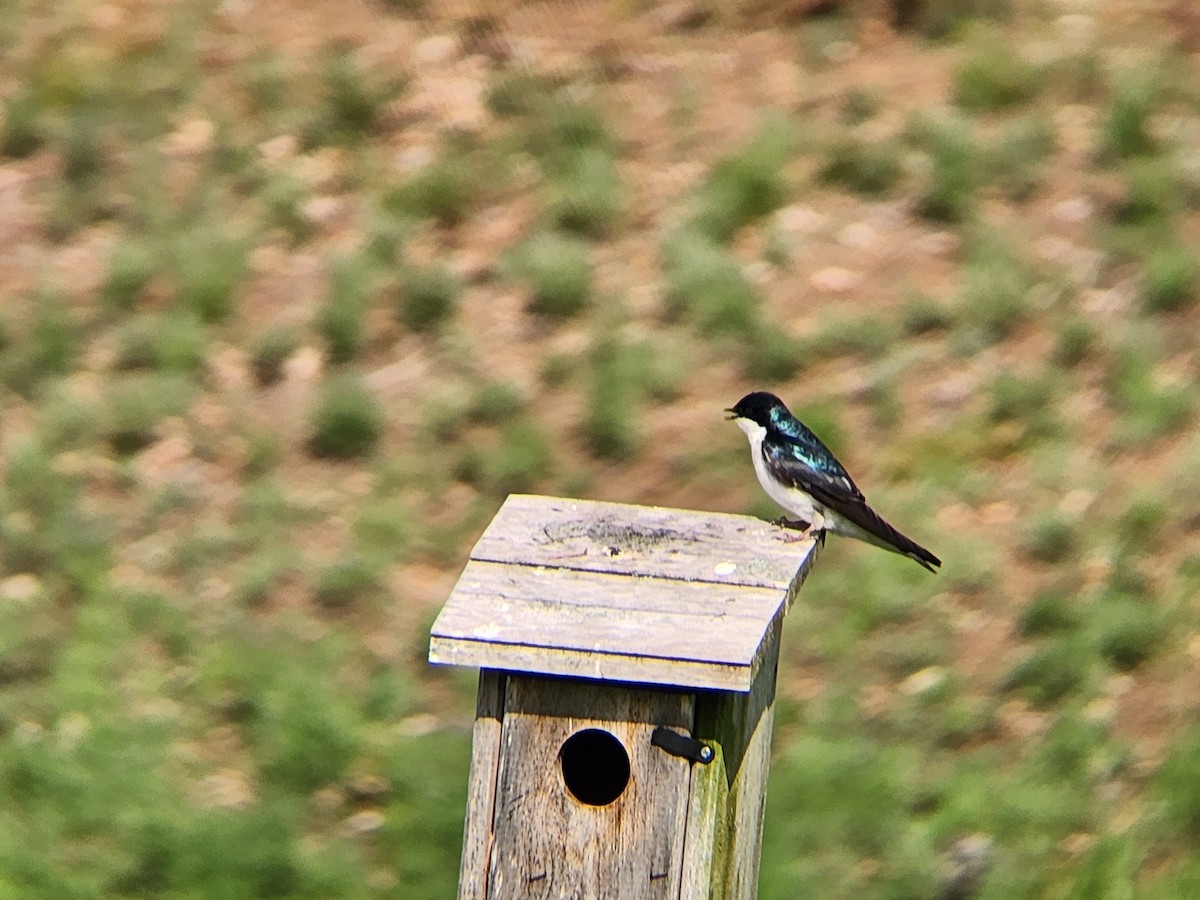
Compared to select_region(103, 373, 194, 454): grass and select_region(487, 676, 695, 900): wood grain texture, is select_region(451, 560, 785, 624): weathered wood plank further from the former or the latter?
select_region(103, 373, 194, 454): grass

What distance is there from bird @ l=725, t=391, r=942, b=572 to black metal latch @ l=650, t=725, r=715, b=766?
5.73 feet

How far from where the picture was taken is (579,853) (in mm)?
3428

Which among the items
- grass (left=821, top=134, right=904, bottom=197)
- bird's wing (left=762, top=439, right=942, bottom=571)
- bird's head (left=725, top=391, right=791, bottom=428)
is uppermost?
bird's head (left=725, top=391, right=791, bottom=428)

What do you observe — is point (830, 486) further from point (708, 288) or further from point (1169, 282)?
point (1169, 282)

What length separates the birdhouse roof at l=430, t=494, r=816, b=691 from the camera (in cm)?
323

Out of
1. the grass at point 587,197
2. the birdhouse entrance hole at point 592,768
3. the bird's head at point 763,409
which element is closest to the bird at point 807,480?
the bird's head at point 763,409

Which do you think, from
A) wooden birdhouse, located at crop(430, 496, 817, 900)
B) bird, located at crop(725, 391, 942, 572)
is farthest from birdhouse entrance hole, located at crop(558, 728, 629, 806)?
bird, located at crop(725, 391, 942, 572)

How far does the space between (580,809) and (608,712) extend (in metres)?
0.20

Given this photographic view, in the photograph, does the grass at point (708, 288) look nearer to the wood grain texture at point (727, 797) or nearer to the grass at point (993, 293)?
the grass at point (993, 293)

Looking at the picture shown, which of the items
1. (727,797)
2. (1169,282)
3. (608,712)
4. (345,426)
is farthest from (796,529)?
(1169,282)

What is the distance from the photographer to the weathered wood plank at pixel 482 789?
340 cm

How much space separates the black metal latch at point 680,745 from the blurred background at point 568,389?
246 cm

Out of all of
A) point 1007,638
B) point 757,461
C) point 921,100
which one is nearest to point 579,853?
point 757,461

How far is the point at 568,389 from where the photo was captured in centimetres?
727
